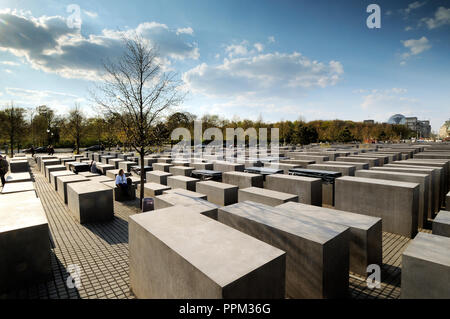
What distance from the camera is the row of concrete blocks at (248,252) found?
283 cm

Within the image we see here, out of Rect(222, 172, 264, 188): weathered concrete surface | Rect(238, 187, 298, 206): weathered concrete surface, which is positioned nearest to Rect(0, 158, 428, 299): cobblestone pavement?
Rect(238, 187, 298, 206): weathered concrete surface

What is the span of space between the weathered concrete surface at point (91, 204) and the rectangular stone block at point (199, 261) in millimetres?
4885

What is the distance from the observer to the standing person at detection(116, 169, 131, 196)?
11281 millimetres

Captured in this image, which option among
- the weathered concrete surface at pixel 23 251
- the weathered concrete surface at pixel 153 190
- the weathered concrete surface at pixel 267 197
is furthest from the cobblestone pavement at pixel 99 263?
the weathered concrete surface at pixel 267 197

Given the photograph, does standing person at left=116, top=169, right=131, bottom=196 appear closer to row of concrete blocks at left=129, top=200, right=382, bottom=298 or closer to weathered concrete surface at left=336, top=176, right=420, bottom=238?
row of concrete blocks at left=129, top=200, right=382, bottom=298

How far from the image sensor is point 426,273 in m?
3.67

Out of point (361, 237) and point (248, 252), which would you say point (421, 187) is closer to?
point (361, 237)

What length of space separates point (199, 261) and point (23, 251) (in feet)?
13.9

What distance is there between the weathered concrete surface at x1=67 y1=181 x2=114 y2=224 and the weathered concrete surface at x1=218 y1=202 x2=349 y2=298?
6.04 m

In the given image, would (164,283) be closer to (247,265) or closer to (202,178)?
(247,265)

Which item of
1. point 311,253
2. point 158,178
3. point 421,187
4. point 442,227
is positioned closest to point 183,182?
point 158,178

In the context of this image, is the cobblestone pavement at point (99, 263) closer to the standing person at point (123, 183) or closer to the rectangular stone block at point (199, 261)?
the rectangular stone block at point (199, 261)
